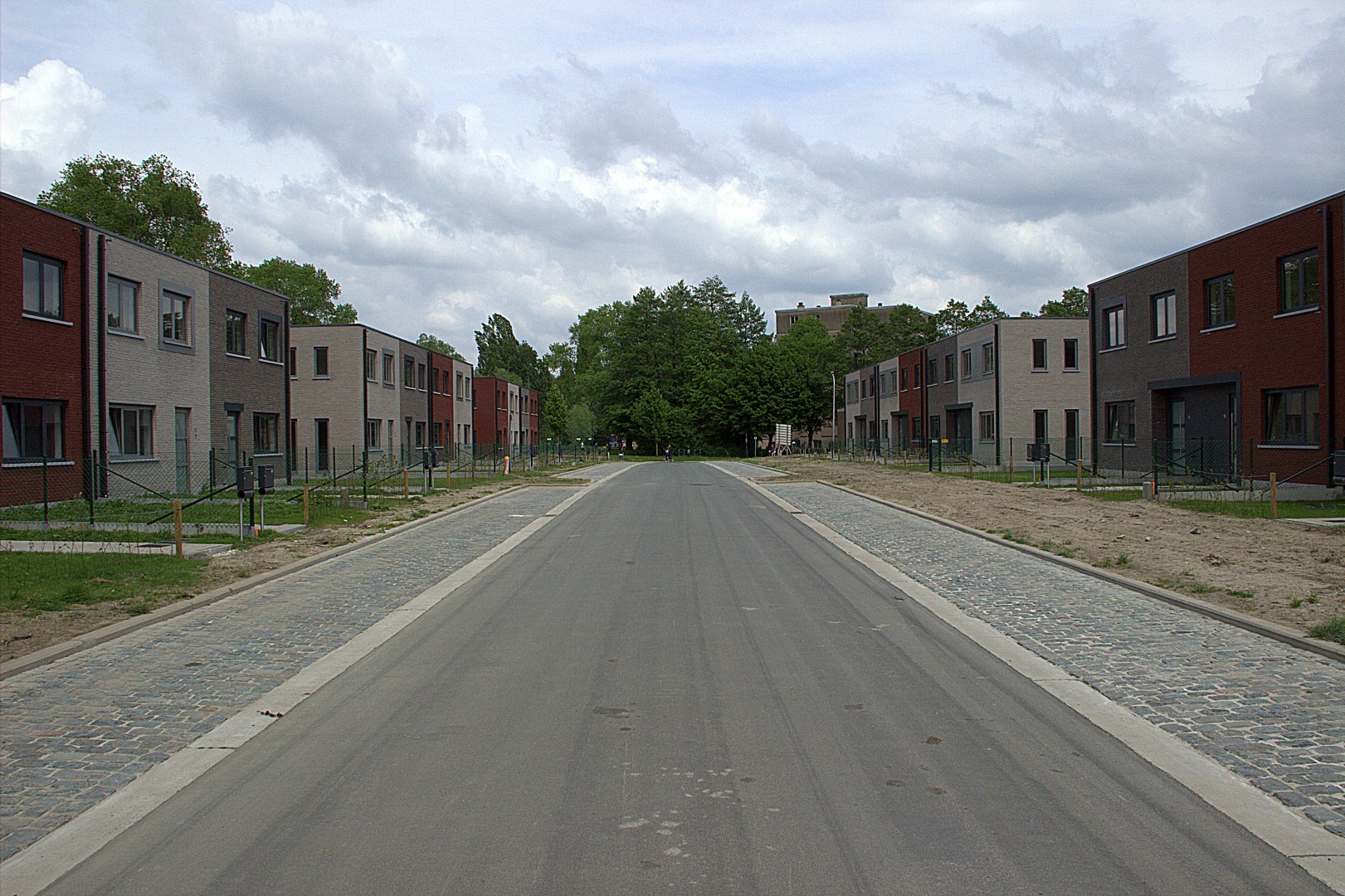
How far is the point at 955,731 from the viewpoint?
6391 millimetres

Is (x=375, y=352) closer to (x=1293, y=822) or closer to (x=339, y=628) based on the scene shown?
(x=339, y=628)

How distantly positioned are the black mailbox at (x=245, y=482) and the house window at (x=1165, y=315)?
94.6 ft

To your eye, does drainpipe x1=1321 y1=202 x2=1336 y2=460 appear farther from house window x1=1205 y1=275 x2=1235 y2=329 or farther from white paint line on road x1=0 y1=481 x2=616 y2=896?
white paint line on road x1=0 y1=481 x2=616 y2=896

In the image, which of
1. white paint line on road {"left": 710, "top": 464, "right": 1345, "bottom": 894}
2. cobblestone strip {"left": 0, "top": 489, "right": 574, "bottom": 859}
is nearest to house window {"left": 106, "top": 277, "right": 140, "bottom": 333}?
cobblestone strip {"left": 0, "top": 489, "right": 574, "bottom": 859}

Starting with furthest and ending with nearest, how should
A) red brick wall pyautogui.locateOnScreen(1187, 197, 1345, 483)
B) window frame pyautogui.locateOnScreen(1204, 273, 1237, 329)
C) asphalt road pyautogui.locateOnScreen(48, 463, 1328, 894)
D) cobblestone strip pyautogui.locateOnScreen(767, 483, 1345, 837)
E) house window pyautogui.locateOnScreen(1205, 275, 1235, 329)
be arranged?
house window pyautogui.locateOnScreen(1205, 275, 1235, 329)
window frame pyautogui.locateOnScreen(1204, 273, 1237, 329)
red brick wall pyautogui.locateOnScreen(1187, 197, 1345, 483)
cobblestone strip pyautogui.locateOnScreen(767, 483, 1345, 837)
asphalt road pyautogui.locateOnScreen(48, 463, 1328, 894)

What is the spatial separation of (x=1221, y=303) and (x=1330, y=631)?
79.6 ft

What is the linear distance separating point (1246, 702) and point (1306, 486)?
69.8 feet

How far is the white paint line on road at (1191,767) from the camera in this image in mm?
4578

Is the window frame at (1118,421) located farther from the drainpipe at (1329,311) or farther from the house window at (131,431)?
the house window at (131,431)

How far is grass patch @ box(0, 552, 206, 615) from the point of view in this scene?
35.5ft

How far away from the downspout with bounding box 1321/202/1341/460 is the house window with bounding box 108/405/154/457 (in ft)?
104

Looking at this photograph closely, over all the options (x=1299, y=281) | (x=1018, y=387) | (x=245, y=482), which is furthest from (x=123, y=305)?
(x=1018, y=387)

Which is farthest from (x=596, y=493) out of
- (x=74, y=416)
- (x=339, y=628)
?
(x=339, y=628)

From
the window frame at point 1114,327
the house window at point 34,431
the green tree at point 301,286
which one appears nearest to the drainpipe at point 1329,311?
the window frame at point 1114,327
